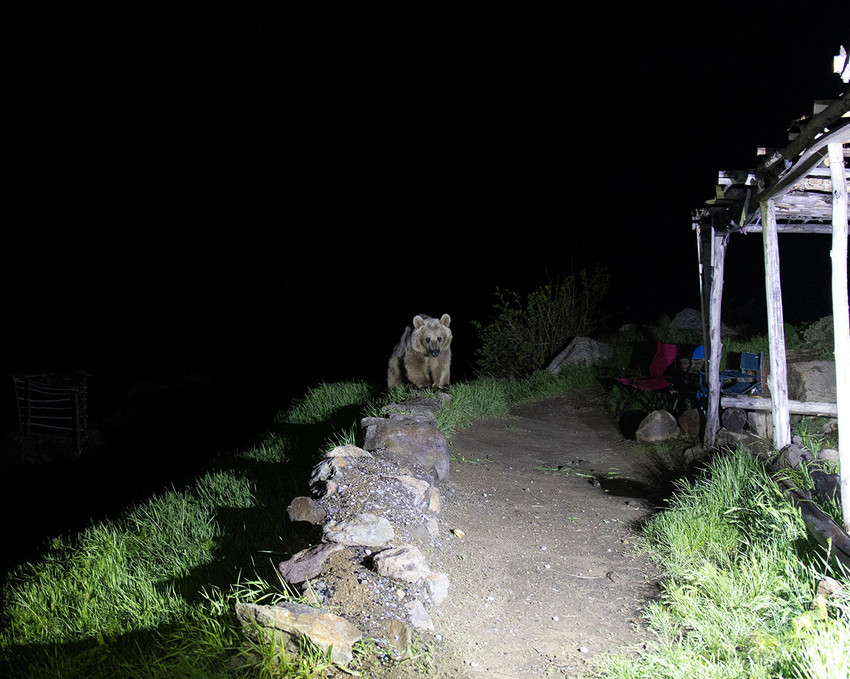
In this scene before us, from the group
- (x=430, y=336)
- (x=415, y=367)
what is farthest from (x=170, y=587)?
(x=430, y=336)

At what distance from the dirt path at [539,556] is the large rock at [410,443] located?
10.1 inches

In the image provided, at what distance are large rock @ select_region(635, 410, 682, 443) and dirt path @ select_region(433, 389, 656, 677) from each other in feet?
0.98

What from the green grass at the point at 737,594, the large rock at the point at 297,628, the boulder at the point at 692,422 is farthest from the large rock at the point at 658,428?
the large rock at the point at 297,628

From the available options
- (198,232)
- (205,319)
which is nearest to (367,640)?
(205,319)

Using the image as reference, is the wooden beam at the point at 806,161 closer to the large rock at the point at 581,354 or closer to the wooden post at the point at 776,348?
the wooden post at the point at 776,348

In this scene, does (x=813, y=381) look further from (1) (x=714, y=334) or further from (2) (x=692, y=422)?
(1) (x=714, y=334)

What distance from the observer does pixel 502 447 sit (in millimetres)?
6918

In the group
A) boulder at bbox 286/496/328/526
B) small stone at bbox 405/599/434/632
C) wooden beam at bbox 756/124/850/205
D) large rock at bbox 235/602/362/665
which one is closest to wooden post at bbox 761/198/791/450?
wooden beam at bbox 756/124/850/205

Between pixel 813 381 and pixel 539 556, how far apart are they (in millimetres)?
4894

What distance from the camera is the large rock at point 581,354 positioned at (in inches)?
433

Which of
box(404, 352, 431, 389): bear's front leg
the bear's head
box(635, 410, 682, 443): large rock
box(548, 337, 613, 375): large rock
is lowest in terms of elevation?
box(635, 410, 682, 443): large rock

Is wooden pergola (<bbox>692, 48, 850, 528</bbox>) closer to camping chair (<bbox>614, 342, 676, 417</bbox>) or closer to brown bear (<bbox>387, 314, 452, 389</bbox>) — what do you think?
camping chair (<bbox>614, 342, 676, 417</bbox>)

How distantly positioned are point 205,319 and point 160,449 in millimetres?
15932

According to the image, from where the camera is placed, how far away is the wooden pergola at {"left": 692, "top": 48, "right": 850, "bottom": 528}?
3873 mm
